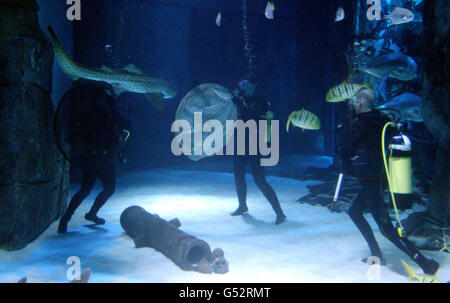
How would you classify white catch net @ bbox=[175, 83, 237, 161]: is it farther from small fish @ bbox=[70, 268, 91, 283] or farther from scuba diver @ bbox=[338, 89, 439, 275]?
small fish @ bbox=[70, 268, 91, 283]

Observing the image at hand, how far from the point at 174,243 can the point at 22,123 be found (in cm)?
267

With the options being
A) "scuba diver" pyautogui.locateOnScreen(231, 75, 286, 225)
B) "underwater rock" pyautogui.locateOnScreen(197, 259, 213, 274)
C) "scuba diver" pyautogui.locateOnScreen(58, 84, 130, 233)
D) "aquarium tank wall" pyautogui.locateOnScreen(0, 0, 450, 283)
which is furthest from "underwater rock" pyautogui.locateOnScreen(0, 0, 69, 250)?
"scuba diver" pyautogui.locateOnScreen(231, 75, 286, 225)

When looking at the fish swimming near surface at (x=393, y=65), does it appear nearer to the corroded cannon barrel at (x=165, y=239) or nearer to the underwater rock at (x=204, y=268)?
the corroded cannon barrel at (x=165, y=239)

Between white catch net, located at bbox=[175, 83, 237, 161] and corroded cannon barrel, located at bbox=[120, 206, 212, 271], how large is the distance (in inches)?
73.7

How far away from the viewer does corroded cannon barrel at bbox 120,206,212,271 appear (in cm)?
418

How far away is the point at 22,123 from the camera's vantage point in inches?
189

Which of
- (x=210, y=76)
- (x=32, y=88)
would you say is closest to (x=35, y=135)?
(x=32, y=88)

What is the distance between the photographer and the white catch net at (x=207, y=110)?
21.9ft

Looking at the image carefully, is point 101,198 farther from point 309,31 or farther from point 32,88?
point 309,31

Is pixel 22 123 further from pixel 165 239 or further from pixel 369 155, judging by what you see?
pixel 369 155

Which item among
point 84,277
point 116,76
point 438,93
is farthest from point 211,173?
point 84,277

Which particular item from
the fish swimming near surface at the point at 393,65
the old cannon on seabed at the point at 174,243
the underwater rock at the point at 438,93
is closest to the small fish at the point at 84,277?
the old cannon on seabed at the point at 174,243

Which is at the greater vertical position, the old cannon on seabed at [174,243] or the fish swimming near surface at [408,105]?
the fish swimming near surface at [408,105]

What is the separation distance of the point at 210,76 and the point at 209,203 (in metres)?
9.75
